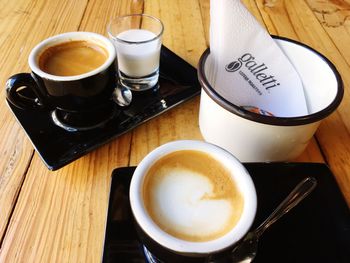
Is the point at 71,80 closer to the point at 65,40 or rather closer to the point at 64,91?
the point at 64,91

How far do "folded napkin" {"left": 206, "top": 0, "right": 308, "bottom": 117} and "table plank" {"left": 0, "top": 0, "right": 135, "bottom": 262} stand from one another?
22 cm

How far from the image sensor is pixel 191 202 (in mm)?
438

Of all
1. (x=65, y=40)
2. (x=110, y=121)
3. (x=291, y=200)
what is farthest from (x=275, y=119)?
(x=65, y=40)

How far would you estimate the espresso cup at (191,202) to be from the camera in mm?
384

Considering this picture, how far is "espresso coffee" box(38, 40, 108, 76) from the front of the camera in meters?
0.64

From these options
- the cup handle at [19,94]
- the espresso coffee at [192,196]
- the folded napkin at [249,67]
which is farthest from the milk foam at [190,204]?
the cup handle at [19,94]

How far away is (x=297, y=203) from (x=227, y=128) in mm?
149

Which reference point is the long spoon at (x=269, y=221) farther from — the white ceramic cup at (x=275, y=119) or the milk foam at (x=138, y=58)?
the milk foam at (x=138, y=58)

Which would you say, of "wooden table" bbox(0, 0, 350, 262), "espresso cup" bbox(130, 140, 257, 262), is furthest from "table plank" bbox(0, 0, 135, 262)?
→ "espresso cup" bbox(130, 140, 257, 262)

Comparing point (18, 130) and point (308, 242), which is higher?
point (18, 130)

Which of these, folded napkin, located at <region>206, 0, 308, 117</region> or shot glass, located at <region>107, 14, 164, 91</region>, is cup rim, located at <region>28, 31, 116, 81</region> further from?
folded napkin, located at <region>206, 0, 308, 117</region>

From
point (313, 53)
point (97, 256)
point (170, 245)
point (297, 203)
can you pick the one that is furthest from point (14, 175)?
point (313, 53)

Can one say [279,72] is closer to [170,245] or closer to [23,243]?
[170,245]

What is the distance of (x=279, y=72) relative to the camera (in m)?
0.64
